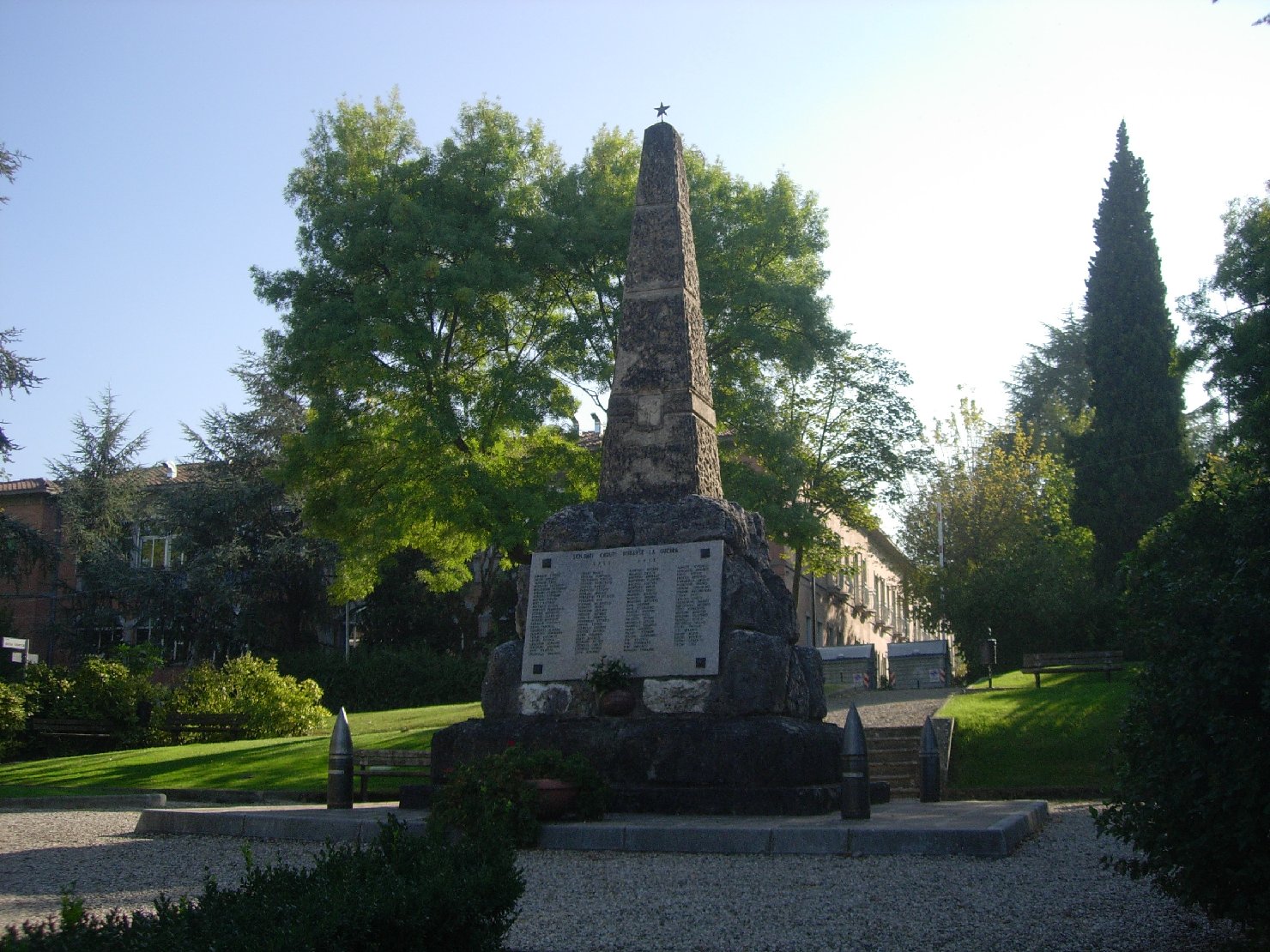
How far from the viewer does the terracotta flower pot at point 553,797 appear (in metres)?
10.3

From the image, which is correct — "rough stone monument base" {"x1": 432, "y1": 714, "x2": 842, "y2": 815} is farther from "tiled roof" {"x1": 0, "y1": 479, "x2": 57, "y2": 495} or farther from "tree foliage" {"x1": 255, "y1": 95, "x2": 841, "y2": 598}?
"tiled roof" {"x1": 0, "y1": 479, "x2": 57, "y2": 495}

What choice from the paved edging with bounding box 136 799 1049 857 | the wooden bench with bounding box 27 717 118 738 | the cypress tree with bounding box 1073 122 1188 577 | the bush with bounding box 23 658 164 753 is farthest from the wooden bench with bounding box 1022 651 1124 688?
the wooden bench with bounding box 27 717 118 738

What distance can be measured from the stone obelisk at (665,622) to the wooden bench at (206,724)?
48.0 feet

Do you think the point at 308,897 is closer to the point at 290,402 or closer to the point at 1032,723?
the point at 1032,723

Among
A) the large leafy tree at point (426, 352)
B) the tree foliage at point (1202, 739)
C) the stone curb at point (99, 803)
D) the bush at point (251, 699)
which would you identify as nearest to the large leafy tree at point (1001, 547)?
the large leafy tree at point (426, 352)

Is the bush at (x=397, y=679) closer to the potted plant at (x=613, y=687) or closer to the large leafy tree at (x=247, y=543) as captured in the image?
the large leafy tree at (x=247, y=543)

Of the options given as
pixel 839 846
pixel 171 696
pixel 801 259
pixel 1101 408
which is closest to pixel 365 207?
pixel 801 259

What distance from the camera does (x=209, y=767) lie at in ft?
67.4

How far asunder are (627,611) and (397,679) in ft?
85.7

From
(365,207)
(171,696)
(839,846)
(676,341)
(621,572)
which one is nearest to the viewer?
(839,846)

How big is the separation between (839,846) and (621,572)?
4.36 metres

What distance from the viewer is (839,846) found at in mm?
9391

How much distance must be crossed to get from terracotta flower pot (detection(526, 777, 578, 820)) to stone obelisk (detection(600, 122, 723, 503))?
397 cm

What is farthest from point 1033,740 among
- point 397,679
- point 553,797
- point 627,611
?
point 397,679
